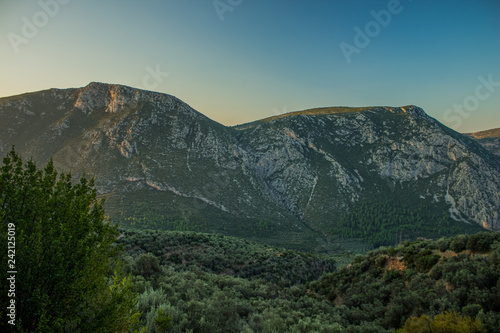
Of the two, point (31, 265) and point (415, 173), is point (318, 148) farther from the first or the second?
point (31, 265)

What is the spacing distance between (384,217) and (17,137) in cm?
14107

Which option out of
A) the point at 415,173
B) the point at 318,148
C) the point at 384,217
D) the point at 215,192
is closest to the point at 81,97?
the point at 215,192

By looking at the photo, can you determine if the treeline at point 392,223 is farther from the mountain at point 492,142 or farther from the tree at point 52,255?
the mountain at point 492,142

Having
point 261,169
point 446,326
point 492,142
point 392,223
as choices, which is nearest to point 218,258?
point 446,326

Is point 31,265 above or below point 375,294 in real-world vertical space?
above

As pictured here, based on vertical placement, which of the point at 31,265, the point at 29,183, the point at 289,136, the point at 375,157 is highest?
the point at 289,136

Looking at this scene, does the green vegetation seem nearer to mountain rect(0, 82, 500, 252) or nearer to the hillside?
the hillside

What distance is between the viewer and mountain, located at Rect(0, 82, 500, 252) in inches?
3056

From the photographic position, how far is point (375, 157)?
116312 mm

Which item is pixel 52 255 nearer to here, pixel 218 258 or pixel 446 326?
pixel 446 326

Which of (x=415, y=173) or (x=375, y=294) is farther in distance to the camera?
(x=415, y=173)

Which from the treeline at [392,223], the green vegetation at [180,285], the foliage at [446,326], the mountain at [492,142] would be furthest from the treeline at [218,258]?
the mountain at [492,142]

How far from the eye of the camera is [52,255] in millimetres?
4125

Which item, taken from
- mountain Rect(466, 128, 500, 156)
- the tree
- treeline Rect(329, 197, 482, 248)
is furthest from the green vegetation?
mountain Rect(466, 128, 500, 156)
